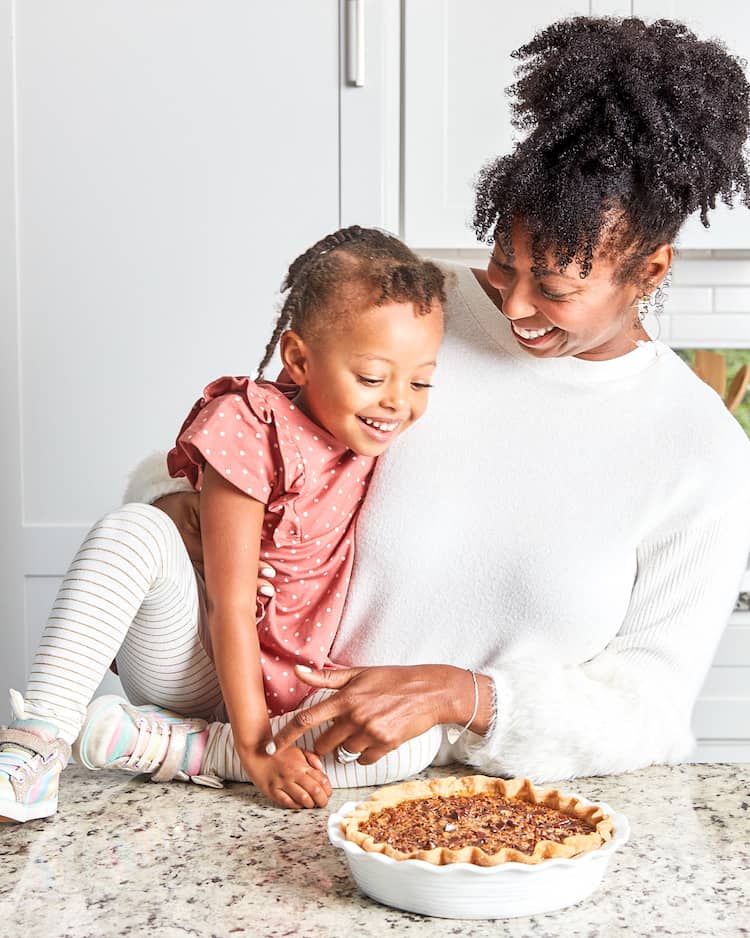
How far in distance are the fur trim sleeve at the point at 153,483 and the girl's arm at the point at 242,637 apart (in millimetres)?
160

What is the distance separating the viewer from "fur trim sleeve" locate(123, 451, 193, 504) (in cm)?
154

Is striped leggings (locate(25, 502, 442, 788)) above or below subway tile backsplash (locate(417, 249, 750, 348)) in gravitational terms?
below

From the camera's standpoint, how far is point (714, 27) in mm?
2672

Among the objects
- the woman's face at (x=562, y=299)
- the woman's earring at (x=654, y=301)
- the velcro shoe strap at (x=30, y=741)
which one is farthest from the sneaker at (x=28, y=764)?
the woman's earring at (x=654, y=301)

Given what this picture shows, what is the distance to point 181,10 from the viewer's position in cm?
252

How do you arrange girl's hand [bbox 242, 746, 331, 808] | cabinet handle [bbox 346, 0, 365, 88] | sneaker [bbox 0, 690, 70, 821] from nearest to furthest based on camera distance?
1. sneaker [bbox 0, 690, 70, 821]
2. girl's hand [bbox 242, 746, 331, 808]
3. cabinet handle [bbox 346, 0, 365, 88]

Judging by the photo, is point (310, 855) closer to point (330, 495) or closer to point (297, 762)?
point (297, 762)

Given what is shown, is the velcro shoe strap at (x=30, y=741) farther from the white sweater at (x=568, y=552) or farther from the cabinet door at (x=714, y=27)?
the cabinet door at (x=714, y=27)

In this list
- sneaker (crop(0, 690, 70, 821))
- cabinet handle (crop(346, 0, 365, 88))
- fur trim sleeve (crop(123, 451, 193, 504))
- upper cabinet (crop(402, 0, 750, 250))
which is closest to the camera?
sneaker (crop(0, 690, 70, 821))

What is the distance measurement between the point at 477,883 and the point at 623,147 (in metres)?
0.82

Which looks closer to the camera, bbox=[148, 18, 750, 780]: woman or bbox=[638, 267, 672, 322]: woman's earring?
bbox=[148, 18, 750, 780]: woman

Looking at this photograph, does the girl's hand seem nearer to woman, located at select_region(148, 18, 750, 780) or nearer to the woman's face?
woman, located at select_region(148, 18, 750, 780)

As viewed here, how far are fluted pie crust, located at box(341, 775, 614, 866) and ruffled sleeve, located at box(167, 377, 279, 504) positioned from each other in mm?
394

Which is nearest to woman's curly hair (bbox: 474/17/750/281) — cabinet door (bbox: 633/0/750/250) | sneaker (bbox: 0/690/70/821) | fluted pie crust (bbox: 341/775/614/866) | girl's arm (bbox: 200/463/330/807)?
girl's arm (bbox: 200/463/330/807)
